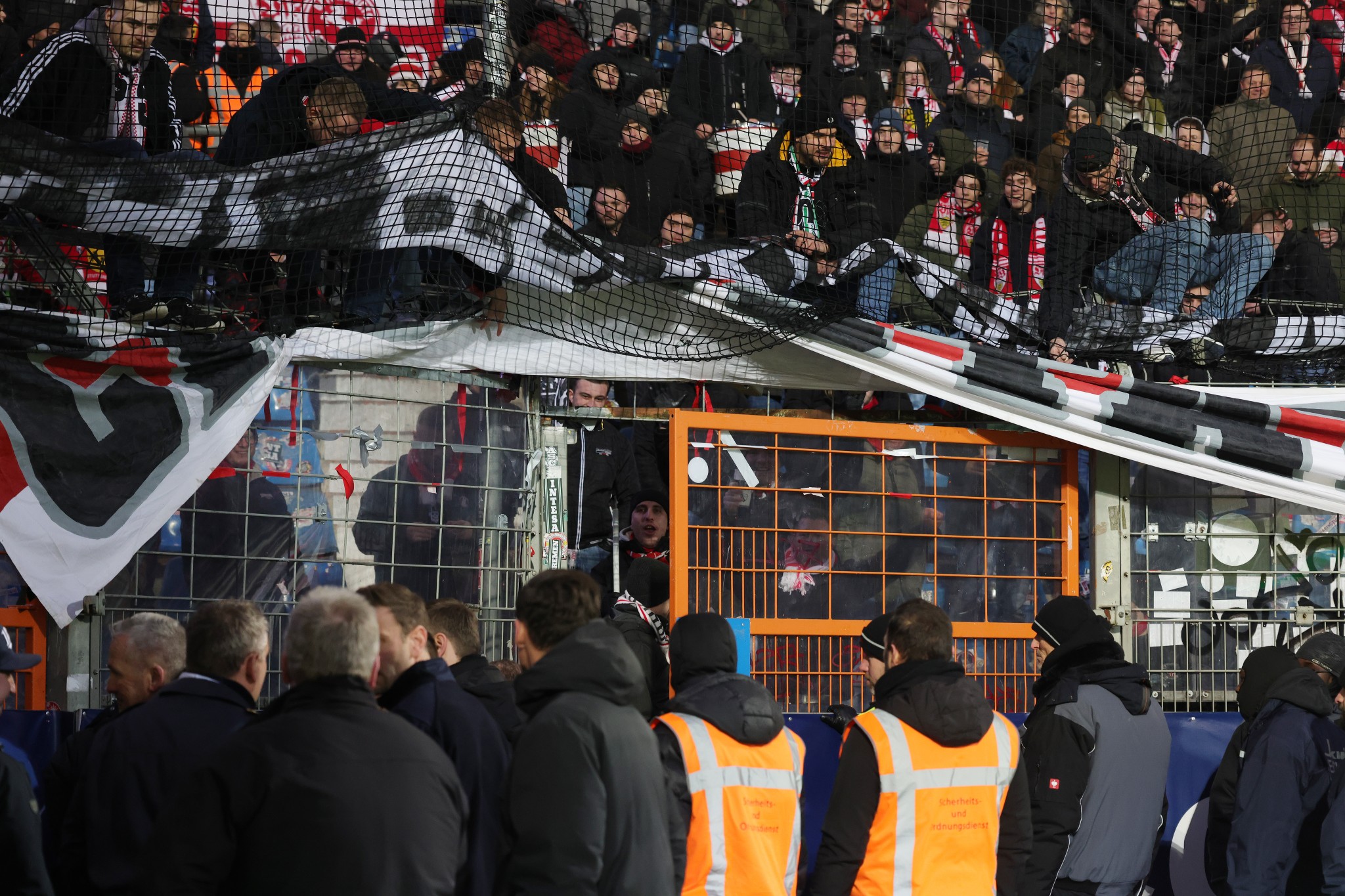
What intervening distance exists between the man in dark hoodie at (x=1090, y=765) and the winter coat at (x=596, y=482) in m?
2.87

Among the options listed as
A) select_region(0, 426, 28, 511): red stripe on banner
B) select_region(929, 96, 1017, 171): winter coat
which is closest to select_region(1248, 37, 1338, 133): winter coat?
select_region(929, 96, 1017, 171): winter coat

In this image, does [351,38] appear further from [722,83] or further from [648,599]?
[648,599]

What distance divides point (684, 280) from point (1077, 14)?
4.81 meters

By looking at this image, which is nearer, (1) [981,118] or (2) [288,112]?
(2) [288,112]

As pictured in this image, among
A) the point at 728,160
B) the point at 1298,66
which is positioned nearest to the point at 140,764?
the point at 728,160

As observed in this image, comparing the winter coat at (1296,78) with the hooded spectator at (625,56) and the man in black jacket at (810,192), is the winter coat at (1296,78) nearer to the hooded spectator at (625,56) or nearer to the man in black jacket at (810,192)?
the man in black jacket at (810,192)

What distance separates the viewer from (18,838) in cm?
364

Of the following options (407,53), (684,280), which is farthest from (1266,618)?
(407,53)

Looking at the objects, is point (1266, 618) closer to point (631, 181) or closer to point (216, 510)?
point (631, 181)

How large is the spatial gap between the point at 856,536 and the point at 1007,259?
6.72 ft

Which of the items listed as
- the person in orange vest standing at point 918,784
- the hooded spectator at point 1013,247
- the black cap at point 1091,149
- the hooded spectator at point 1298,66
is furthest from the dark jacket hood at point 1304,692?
the hooded spectator at point 1298,66

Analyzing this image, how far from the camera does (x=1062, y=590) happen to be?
26.9 feet

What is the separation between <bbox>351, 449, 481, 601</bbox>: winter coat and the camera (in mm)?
7191

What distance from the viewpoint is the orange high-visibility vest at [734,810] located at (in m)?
4.34
